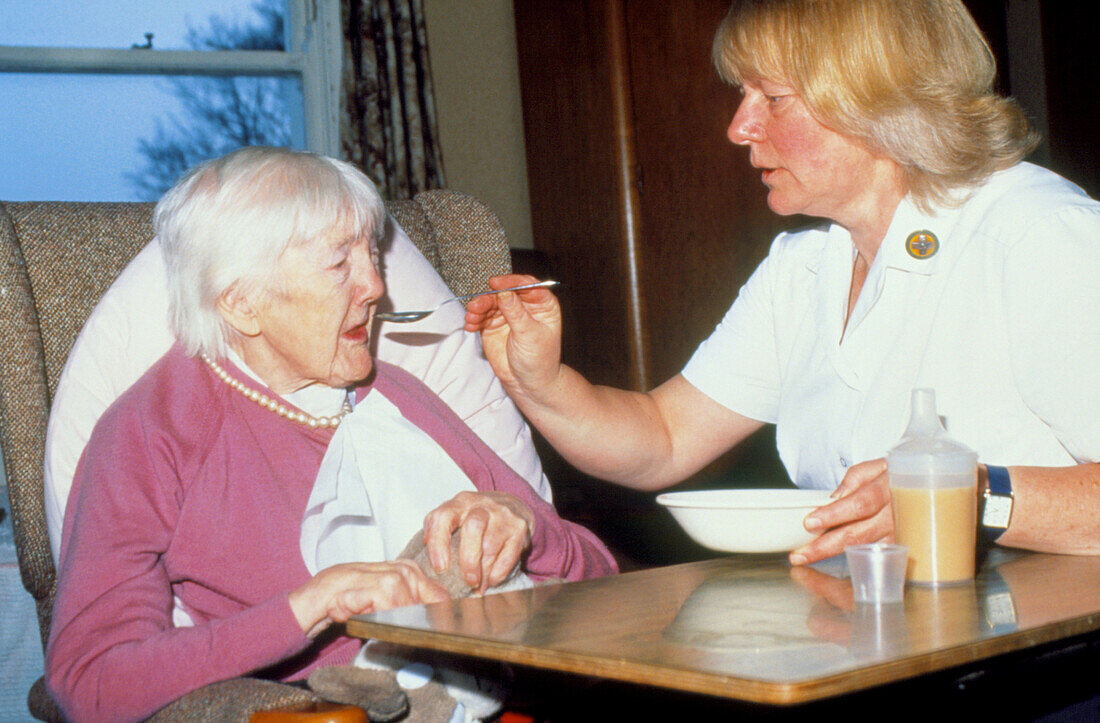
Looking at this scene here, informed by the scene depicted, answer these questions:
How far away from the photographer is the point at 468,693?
4.01 ft

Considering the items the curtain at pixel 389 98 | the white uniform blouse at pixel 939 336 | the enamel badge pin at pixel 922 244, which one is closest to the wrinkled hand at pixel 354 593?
the white uniform blouse at pixel 939 336

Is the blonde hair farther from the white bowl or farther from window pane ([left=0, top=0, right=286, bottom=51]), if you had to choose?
window pane ([left=0, top=0, right=286, bottom=51])

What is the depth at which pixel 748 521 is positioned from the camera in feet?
3.90

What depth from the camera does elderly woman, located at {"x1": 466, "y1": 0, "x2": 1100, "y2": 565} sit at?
4.33ft

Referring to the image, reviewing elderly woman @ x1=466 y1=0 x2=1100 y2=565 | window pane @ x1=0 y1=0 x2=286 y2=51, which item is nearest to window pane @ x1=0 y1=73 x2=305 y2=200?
window pane @ x1=0 y1=0 x2=286 y2=51

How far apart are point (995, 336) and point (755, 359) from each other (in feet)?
1.47

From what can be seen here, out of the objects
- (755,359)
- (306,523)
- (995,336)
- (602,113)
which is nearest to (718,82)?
(602,113)

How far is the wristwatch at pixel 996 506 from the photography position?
3.78ft

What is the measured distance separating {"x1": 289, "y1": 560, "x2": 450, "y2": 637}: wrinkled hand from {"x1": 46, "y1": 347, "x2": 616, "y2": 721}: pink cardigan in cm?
2

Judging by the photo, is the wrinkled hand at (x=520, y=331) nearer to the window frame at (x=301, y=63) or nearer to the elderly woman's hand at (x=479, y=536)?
the elderly woman's hand at (x=479, y=536)

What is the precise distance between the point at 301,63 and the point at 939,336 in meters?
3.01

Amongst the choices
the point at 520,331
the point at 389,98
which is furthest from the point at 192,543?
the point at 389,98

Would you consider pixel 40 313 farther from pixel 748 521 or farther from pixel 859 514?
pixel 859 514

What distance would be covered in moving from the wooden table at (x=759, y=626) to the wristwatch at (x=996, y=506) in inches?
1.8
